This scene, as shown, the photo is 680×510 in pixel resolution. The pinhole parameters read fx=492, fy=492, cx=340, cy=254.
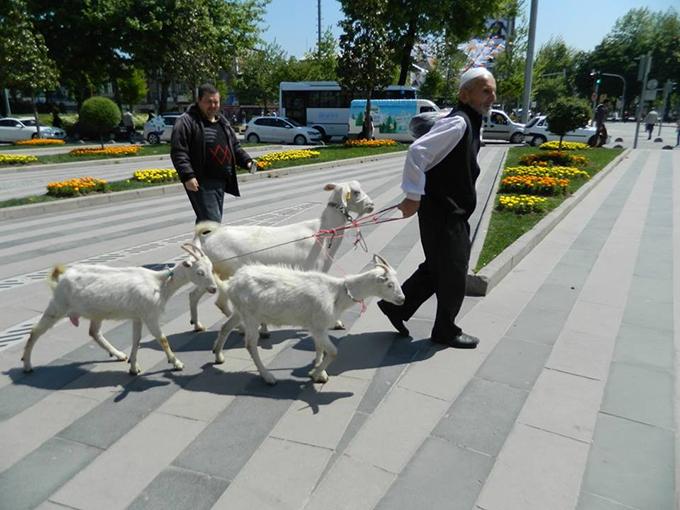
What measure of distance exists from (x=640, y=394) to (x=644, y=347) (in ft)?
3.24

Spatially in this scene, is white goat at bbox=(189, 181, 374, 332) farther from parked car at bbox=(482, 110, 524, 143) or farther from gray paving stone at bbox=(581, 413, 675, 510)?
parked car at bbox=(482, 110, 524, 143)

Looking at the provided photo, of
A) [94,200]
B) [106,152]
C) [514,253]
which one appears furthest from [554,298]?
[106,152]

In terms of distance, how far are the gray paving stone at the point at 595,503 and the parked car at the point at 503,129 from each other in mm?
30678

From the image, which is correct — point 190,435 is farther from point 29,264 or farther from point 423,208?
point 29,264

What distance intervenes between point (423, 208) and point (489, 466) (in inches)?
84.3

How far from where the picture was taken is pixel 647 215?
10.5 meters

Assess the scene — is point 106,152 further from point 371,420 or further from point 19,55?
point 371,420

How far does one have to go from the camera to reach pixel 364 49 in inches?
1072

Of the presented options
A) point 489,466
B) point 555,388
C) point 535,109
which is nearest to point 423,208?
point 555,388

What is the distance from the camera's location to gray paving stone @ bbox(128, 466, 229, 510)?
106 inches

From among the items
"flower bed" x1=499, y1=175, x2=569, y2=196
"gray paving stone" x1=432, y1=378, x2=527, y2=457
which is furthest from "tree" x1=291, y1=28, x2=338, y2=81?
"gray paving stone" x1=432, y1=378, x2=527, y2=457

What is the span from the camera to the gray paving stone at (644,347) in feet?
14.2

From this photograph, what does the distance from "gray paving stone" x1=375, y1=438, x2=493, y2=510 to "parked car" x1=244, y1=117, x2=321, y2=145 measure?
94.9 ft

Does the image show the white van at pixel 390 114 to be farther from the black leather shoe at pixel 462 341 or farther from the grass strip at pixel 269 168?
the black leather shoe at pixel 462 341
